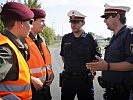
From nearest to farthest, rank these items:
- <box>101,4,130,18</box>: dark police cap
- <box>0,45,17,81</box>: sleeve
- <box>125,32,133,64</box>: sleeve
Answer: <box>0,45,17,81</box>: sleeve, <box>125,32,133,64</box>: sleeve, <box>101,4,130,18</box>: dark police cap

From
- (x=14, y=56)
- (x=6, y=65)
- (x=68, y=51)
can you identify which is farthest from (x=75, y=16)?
(x=6, y=65)

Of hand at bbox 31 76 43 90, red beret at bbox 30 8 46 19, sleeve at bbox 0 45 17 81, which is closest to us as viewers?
sleeve at bbox 0 45 17 81

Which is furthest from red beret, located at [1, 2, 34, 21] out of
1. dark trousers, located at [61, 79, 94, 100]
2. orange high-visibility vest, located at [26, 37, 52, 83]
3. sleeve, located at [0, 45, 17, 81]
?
dark trousers, located at [61, 79, 94, 100]

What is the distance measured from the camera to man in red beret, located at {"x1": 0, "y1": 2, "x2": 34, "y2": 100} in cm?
272

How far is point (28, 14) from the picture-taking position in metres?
3.11

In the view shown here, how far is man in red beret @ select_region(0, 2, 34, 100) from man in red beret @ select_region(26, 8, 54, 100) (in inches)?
43.6

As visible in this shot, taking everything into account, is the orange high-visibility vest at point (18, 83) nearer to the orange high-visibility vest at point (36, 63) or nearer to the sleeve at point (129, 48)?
the orange high-visibility vest at point (36, 63)

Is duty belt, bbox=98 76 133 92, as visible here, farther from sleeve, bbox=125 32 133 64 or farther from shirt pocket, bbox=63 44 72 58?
shirt pocket, bbox=63 44 72 58

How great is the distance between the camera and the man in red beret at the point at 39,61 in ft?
14.4

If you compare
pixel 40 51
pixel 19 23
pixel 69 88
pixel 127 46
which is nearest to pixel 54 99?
pixel 69 88

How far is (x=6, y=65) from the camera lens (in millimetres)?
2691

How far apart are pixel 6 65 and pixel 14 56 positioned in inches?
5.0

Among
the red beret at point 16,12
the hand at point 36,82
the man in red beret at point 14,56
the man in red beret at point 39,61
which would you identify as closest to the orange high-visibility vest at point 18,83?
the man in red beret at point 14,56

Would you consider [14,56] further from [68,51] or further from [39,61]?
[68,51]
